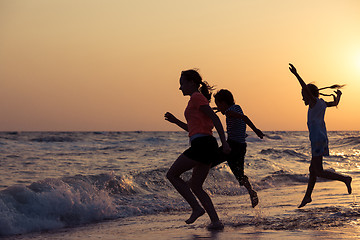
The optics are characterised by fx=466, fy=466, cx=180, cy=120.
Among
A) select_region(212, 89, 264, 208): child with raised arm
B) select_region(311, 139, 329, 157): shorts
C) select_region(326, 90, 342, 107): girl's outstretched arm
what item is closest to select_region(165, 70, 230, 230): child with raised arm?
select_region(212, 89, 264, 208): child with raised arm

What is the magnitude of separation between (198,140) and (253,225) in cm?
136

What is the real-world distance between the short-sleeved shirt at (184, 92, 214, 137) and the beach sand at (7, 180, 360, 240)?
1.20m

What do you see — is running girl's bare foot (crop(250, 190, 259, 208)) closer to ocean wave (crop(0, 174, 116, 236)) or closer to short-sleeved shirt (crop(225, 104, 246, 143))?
short-sleeved shirt (crop(225, 104, 246, 143))

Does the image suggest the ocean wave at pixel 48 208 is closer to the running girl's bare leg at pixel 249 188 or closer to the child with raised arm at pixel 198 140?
the running girl's bare leg at pixel 249 188

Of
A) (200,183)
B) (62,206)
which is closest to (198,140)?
(200,183)

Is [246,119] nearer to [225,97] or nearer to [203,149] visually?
[225,97]

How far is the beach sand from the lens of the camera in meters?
5.12

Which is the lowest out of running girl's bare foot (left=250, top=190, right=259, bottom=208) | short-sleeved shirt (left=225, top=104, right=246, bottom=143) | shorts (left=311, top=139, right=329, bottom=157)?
running girl's bare foot (left=250, top=190, right=259, bottom=208)

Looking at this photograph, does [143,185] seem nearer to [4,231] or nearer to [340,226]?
[4,231]

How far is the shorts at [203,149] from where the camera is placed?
530 cm

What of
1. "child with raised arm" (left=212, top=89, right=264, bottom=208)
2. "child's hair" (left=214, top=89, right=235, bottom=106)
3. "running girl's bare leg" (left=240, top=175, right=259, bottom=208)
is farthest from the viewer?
"running girl's bare leg" (left=240, top=175, right=259, bottom=208)

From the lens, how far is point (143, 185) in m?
11.3

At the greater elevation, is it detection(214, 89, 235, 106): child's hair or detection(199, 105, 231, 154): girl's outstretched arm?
detection(214, 89, 235, 106): child's hair

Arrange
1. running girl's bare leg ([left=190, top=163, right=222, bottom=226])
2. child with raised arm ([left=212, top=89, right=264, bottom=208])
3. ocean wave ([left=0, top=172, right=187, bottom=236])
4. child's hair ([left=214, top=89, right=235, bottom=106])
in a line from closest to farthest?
running girl's bare leg ([left=190, top=163, right=222, bottom=226])
child with raised arm ([left=212, top=89, right=264, bottom=208])
child's hair ([left=214, top=89, right=235, bottom=106])
ocean wave ([left=0, top=172, right=187, bottom=236])
